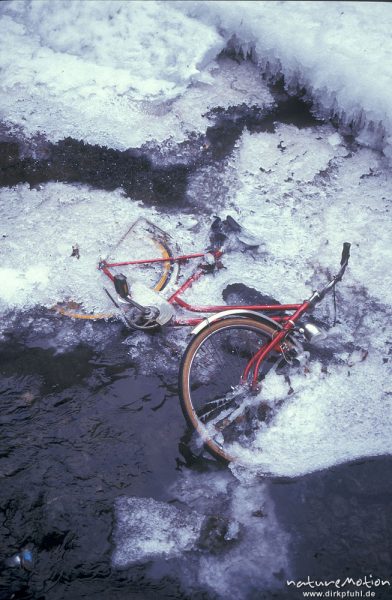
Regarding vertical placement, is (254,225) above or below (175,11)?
below

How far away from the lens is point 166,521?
3.75 m

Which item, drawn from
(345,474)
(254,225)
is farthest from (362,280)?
(345,474)

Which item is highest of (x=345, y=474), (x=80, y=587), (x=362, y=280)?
(x=362, y=280)

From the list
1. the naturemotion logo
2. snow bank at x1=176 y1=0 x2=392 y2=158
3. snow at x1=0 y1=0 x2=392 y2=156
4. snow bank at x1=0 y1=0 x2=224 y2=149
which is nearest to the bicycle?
the naturemotion logo

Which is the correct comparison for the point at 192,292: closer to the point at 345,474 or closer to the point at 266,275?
the point at 266,275

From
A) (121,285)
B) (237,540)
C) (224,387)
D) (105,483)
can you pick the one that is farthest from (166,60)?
(237,540)

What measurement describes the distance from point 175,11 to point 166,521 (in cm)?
771

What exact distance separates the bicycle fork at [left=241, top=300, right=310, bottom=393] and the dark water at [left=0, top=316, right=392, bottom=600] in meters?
0.81

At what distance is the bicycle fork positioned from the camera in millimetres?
3971

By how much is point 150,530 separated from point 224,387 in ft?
4.89

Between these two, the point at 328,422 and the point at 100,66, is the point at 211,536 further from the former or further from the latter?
the point at 100,66

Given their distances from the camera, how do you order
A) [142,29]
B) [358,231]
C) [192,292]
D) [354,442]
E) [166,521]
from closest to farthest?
[166,521] < [354,442] < [192,292] < [358,231] < [142,29]

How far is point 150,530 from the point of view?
3.71 m

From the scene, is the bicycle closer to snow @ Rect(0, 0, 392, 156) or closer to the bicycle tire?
the bicycle tire
